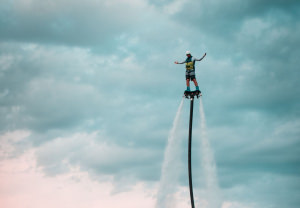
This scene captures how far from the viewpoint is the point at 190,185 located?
83.6 meters

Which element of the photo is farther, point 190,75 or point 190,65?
point 190,65

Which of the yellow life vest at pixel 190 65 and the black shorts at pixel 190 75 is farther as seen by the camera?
the yellow life vest at pixel 190 65

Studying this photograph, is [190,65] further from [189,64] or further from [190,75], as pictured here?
[190,75]

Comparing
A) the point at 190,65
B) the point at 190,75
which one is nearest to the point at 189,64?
the point at 190,65

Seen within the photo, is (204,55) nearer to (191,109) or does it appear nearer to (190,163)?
(191,109)

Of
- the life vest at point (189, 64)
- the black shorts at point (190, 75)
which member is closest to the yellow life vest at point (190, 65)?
the life vest at point (189, 64)

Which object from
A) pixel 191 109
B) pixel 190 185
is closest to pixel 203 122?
pixel 191 109

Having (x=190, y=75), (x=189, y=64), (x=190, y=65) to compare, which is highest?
(x=189, y=64)

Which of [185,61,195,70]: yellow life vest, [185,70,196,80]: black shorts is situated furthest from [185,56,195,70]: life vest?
[185,70,196,80]: black shorts

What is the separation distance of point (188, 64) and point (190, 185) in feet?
59.4

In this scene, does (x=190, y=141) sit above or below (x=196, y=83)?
below

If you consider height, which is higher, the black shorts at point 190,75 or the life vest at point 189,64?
the life vest at point 189,64

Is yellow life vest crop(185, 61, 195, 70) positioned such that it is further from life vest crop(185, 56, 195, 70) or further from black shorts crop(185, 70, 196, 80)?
black shorts crop(185, 70, 196, 80)

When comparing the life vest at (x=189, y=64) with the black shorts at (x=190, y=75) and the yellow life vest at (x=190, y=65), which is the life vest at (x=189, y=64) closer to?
the yellow life vest at (x=190, y=65)
